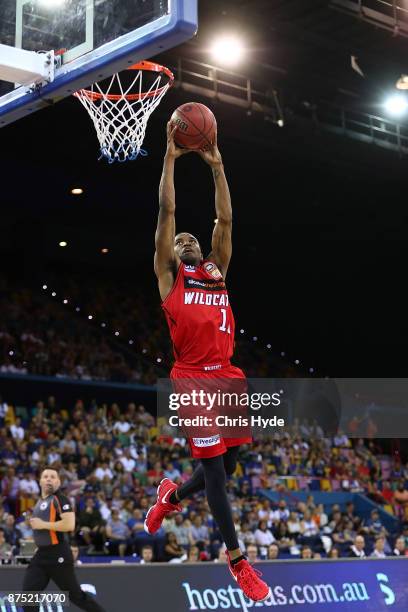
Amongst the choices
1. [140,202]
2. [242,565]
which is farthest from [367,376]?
[242,565]

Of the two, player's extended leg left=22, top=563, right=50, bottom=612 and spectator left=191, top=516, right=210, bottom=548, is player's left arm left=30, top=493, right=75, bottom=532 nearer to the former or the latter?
player's extended leg left=22, top=563, right=50, bottom=612

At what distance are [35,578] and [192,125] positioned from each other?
A: 5.13m

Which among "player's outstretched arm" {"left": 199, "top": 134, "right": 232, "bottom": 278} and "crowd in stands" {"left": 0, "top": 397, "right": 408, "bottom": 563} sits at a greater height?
"player's outstretched arm" {"left": 199, "top": 134, "right": 232, "bottom": 278}

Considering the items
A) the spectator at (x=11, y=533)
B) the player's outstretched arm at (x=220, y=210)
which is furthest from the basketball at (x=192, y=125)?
the spectator at (x=11, y=533)

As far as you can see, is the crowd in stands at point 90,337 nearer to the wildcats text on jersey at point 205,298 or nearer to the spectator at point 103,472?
the spectator at point 103,472

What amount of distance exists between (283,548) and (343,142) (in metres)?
7.88

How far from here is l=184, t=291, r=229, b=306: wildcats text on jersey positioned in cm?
607

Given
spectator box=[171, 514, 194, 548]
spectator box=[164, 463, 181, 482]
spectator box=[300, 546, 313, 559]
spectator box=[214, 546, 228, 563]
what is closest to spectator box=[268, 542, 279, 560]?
spectator box=[300, 546, 313, 559]

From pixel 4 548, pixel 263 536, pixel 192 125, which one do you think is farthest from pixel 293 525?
pixel 192 125

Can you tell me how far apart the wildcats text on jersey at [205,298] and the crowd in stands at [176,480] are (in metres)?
7.08

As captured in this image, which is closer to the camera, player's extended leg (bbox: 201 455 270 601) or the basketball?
player's extended leg (bbox: 201 455 270 601)

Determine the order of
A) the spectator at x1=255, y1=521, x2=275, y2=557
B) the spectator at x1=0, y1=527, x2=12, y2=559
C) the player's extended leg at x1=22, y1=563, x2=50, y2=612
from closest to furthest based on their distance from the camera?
the player's extended leg at x1=22, y1=563, x2=50, y2=612 < the spectator at x1=0, y1=527, x2=12, y2=559 < the spectator at x1=255, y1=521, x2=275, y2=557

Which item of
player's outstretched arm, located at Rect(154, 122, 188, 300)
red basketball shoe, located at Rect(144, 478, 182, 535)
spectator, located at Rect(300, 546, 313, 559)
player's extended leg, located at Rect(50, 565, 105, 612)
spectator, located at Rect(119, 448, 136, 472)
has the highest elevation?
player's outstretched arm, located at Rect(154, 122, 188, 300)

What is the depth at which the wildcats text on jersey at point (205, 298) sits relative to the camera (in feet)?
19.9
